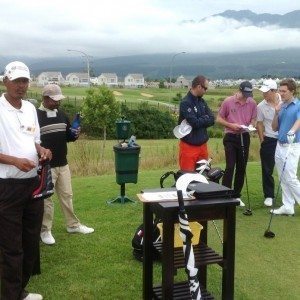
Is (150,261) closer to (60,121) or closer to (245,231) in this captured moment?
(60,121)

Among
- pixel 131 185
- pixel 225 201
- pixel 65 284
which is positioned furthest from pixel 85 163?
pixel 225 201

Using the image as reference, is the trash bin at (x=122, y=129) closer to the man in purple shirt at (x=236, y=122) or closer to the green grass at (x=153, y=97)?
the man in purple shirt at (x=236, y=122)

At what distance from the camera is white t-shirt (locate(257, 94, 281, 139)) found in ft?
25.2

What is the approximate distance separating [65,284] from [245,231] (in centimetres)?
285

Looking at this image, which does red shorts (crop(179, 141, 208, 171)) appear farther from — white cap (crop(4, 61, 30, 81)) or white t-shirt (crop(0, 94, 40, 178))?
white cap (crop(4, 61, 30, 81))

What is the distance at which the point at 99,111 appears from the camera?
150 ft

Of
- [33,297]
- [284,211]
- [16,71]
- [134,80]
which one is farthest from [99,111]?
[134,80]

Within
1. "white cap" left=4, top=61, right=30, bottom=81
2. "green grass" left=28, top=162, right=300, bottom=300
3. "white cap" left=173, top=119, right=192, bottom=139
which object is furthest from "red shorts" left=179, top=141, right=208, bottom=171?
"white cap" left=4, top=61, right=30, bottom=81

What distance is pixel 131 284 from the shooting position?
467 cm

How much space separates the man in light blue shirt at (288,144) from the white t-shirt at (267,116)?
0.39m

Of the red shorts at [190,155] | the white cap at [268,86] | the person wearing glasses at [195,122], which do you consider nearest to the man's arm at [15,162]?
the person wearing glasses at [195,122]

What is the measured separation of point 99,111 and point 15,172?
4233 centimetres

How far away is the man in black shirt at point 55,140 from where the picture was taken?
5.50 metres

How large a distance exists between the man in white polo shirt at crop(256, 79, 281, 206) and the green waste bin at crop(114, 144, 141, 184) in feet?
6.92
